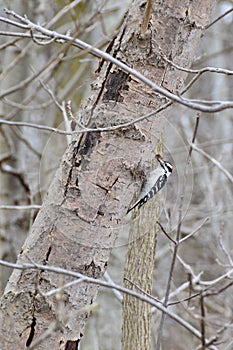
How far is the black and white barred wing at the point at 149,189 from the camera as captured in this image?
3.92ft

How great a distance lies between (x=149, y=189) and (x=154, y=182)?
2 centimetres

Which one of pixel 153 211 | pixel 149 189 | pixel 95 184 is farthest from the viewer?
pixel 153 211

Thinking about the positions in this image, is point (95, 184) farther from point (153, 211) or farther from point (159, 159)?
point (153, 211)

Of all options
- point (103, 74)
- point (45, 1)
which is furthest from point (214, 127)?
point (103, 74)

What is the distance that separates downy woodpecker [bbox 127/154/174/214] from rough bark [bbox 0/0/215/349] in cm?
7

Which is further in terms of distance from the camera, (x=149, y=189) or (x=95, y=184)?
(x=149, y=189)

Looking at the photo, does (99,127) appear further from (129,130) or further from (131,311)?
(131,311)

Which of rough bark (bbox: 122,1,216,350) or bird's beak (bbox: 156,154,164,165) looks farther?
bird's beak (bbox: 156,154,164,165)

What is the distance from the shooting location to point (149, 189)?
1.21 m

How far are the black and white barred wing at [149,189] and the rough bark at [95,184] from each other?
0.07 m

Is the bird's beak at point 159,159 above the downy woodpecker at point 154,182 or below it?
above

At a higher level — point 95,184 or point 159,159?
point 159,159

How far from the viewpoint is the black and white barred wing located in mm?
1194

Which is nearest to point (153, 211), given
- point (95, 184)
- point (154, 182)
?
point (154, 182)
